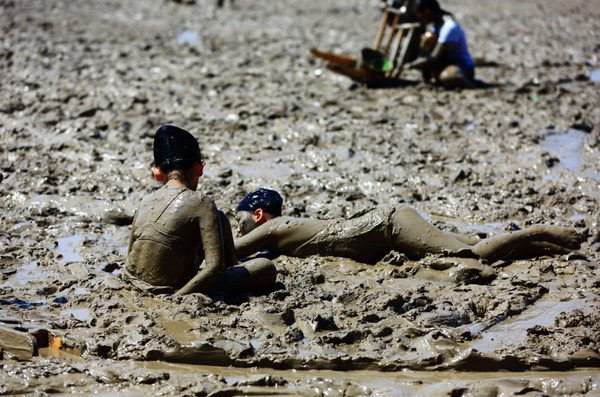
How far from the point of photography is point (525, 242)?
13.4 ft

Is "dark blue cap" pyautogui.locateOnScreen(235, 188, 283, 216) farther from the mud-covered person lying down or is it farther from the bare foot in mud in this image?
the bare foot in mud

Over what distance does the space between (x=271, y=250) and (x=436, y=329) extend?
58.7 inches

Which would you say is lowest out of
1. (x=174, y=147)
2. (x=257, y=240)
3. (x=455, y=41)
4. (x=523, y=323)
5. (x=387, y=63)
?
(x=257, y=240)

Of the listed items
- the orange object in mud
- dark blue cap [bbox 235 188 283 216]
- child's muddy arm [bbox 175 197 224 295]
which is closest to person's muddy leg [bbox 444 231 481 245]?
dark blue cap [bbox 235 188 283 216]

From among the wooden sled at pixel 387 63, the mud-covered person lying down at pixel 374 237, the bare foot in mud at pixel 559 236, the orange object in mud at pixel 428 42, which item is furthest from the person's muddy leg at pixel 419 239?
the orange object in mud at pixel 428 42

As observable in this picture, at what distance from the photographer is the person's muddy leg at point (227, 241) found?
3.62 m

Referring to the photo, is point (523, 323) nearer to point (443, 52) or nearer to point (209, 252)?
point (209, 252)

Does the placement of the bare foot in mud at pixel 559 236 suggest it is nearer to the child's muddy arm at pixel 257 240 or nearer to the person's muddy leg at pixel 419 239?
the person's muddy leg at pixel 419 239

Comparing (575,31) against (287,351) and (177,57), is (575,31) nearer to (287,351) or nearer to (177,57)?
(177,57)

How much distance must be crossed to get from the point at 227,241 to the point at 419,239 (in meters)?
1.21

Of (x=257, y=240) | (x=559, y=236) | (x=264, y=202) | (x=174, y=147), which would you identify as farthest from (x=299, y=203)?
(x=559, y=236)

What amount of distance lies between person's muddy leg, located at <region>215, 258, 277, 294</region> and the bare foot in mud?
5.50 ft

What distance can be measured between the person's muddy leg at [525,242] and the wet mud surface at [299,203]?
95 mm

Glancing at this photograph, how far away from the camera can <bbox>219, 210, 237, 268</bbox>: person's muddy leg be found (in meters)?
3.62
